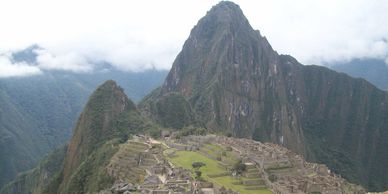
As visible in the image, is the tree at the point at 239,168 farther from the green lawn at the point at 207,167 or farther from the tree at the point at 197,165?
the tree at the point at 197,165

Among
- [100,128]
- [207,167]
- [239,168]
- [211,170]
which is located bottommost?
[211,170]

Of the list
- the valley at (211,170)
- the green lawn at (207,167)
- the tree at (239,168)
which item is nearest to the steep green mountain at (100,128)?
the valley at (211,170)

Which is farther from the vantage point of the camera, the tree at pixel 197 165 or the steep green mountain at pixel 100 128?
the steep green mountain at pixel 100 128

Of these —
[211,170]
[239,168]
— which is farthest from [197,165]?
[239,168]

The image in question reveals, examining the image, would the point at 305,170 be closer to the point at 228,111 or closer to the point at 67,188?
the point at 67,188

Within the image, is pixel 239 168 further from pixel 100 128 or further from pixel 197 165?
pixel 100 128

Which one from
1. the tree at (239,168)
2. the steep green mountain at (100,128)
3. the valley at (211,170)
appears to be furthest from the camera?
the steep green mountain at (100,128)

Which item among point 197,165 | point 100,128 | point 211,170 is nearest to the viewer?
point 211,170

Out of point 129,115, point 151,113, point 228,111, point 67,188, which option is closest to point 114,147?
point 67,188

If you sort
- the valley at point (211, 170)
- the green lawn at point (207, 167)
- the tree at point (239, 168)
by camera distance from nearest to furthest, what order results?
the valley at point (211, 170)
the green lawn at point (207, 167)
the tree at point (239, 168)
